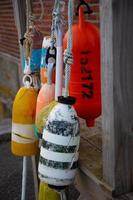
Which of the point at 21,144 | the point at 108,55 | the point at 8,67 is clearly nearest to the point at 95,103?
the point at 108,55

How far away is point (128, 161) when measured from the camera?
1.11 meters

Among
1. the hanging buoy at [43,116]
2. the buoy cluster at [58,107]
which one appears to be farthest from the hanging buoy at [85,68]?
the hanging buoy at [43,116]

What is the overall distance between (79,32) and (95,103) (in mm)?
278

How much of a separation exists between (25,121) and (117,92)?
707 mm

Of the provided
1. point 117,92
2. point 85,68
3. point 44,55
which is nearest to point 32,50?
point 44,55

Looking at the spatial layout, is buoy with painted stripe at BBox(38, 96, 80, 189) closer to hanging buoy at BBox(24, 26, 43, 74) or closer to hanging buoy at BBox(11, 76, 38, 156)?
hanging buoy at BBox(11, 76, 38, 156)

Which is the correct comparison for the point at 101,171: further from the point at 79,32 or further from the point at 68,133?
the point at 79,32

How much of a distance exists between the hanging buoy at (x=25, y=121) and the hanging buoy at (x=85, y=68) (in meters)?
0.33

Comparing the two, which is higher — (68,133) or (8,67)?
(68,133)

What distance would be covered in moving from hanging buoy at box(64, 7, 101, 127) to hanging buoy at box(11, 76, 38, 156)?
33 cm

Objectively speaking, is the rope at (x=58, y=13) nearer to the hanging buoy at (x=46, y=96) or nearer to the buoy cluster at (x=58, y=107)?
the buoy cluster at (x=58, y=107)

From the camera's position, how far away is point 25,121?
1.64 m

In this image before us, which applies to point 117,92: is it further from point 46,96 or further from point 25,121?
point 25,121

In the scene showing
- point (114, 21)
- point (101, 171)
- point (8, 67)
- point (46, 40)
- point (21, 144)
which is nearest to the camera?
point (114, 21)
